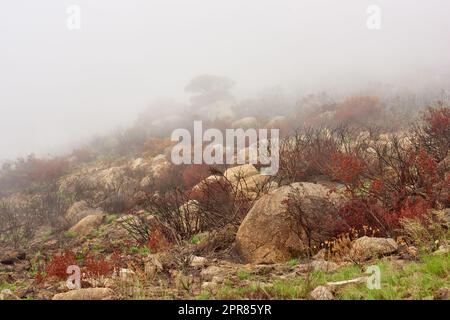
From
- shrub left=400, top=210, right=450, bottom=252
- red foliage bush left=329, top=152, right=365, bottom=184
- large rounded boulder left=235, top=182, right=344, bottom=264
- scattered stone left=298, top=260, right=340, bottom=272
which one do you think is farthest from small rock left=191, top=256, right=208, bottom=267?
red foliage bush left=329, top=152, right=365, bottom=184

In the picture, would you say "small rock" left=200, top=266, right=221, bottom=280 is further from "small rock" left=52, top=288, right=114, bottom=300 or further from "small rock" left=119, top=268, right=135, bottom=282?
"small rock" left=52, top=288, right=114, bottom=300

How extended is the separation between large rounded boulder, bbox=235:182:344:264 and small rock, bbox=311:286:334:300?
1.75 meters

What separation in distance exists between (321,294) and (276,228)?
208cm

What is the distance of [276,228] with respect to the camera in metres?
5.59

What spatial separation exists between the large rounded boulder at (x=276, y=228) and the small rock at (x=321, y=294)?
1.75 meters

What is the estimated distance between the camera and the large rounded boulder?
5461mm

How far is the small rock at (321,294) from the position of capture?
349 cm

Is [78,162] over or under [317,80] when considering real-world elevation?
under

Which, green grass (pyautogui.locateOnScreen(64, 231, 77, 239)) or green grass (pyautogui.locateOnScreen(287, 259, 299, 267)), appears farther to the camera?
green grass (pyautogui.locateOnScreen(64, 231, 77, 239))
